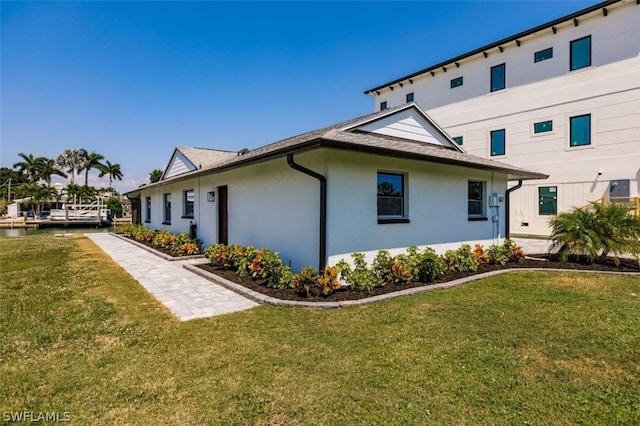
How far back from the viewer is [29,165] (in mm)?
55594

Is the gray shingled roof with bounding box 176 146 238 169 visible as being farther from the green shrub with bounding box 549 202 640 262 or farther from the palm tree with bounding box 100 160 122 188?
the palm tree with bounding box 100 160 122 188

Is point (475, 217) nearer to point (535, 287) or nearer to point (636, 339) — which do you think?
point (535, 287)

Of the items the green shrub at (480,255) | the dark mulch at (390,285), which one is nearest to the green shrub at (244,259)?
the dark mulch at (390,285)

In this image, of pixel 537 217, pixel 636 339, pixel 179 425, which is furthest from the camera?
pixel 537 217

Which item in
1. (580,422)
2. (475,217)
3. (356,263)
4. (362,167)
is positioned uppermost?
(362,167)

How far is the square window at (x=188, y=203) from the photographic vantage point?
1267cm

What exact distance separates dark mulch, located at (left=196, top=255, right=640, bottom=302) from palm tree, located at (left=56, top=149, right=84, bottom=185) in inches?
2730

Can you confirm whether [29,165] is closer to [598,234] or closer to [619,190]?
[598,234]

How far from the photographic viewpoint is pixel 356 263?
6.21 metres

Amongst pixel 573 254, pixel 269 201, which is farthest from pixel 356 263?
pixel 573 254

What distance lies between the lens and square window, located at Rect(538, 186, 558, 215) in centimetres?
1529

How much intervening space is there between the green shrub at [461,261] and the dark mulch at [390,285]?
0.61ft

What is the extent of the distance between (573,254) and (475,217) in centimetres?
266

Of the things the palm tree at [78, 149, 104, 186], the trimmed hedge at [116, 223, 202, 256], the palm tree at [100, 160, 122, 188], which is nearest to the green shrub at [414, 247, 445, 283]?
the trimmed hedge at [116, 223, 202, 256]
